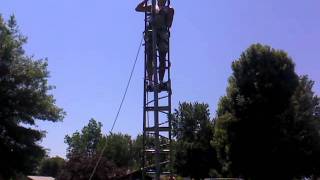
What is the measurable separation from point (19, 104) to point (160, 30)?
6.07 meters

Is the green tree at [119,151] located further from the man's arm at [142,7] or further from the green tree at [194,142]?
the man's arm at [142,7]

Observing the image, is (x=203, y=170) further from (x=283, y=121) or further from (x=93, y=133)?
(x=93, y=133)

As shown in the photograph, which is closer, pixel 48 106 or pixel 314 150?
pixel 48 106

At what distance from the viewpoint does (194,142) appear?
4434cm

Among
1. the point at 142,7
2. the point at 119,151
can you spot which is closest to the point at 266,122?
the point at 142,7

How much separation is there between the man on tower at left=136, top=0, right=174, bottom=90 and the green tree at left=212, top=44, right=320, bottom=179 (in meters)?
8.56

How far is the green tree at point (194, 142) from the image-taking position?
4394cm

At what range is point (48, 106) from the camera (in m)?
21.4

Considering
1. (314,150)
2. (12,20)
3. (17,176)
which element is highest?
(12,20)

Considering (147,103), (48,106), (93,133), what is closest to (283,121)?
(147,103)

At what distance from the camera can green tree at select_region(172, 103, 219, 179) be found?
4394 centimetres

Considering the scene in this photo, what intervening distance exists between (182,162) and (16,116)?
82.0ft

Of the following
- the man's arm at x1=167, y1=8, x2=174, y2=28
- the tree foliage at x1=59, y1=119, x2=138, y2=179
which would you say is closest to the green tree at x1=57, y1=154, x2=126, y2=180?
the tree foliage at x1=59, y1=119, x2=138, y2=179

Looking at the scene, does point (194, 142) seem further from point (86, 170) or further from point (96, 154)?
point (96, 154)
